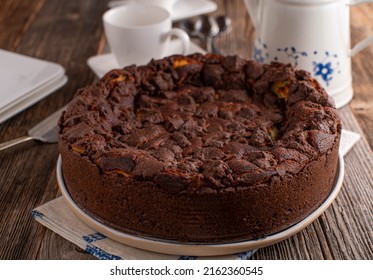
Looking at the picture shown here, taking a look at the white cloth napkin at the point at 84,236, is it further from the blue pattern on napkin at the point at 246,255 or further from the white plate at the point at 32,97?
the white plate at the point at 32,97

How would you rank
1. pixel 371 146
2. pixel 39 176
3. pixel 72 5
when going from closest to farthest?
pixel 39 176, pixel 371 146, pixel 72 5

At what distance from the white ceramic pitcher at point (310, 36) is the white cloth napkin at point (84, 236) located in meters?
0.67

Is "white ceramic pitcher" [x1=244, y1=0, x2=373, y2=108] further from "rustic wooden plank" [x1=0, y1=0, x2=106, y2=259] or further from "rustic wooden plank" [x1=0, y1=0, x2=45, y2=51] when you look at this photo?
"rustic wooden plank" [x1=0, y1=0, x2=45, y2=51]

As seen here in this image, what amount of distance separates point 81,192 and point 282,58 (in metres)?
0.72

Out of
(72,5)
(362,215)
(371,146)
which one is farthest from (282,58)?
(72,5)

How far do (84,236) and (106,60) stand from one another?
871mm

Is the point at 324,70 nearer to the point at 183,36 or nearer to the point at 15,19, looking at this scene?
the point at 183,36

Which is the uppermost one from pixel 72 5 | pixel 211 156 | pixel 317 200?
pixel 211 156

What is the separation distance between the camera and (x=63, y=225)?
1.23 m

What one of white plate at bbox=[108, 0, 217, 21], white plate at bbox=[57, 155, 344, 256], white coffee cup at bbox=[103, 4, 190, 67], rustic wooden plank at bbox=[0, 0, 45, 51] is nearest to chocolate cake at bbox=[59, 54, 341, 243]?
white plate at bbox=[57, 155, 344, 256]

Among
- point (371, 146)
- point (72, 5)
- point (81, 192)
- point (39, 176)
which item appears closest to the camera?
point (81, 192)

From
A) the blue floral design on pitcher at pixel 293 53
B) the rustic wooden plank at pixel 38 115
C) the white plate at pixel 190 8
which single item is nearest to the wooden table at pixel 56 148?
the rustic wooden plank at pixel 38 115

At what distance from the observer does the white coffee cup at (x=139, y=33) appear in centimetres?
177
